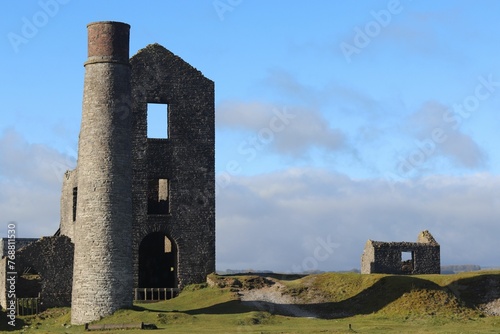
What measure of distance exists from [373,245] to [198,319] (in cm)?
1430

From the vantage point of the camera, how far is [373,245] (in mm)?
48406

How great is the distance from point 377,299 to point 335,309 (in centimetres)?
179

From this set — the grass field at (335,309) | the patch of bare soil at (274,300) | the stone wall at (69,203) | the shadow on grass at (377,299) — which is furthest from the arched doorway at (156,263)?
the shadow on grass at (377,299)

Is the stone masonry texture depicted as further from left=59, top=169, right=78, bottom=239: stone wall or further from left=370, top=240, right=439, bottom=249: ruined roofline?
left=370, top=240, right=439, bottom=249: ruined roofline

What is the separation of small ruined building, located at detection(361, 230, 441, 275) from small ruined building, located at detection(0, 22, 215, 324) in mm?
8102

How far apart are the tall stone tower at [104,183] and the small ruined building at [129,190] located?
0.13 ft

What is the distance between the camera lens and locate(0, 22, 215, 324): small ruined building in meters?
38.0

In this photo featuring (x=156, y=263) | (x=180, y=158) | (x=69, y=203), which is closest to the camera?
(x=180, y=158)

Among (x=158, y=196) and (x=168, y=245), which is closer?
(x=158, y=196)

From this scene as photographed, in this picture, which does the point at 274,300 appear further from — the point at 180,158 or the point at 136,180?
the point at 136,180

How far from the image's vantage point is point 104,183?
3812 cm

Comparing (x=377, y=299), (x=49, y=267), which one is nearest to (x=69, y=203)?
(x=49, y=267)

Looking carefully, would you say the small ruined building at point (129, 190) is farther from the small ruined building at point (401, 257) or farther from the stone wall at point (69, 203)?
the small ruined building at point (401, 257)

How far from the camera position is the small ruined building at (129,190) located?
38.0 m
